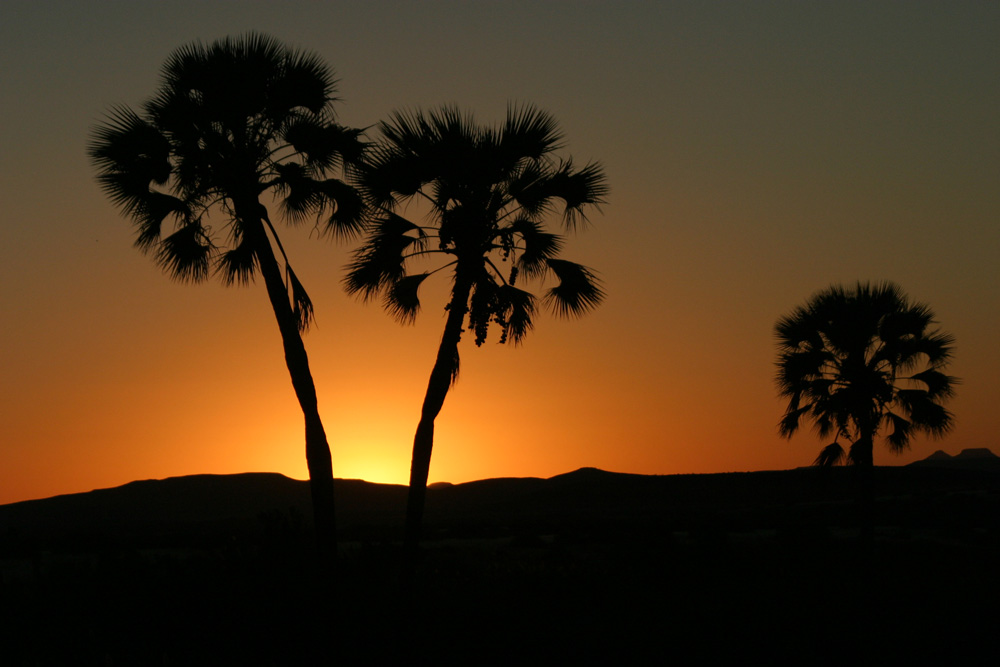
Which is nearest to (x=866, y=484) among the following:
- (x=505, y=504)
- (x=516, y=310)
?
(x=516, y=310)

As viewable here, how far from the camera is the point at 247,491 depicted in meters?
121

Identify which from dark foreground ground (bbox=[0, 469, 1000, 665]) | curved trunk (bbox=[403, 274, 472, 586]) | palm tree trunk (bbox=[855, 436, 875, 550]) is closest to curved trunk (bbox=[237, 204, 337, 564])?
dark foreground ground (bbox=[0, 469, 1000, 665])

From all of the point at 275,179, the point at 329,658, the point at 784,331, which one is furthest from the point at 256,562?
the point at 784,331

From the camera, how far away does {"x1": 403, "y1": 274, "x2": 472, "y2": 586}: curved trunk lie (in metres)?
18.4

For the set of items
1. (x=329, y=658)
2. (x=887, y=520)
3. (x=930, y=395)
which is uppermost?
(x=930, y=395)

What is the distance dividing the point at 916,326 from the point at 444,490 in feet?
324

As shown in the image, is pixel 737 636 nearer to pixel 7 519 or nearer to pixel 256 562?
pixel 256 562

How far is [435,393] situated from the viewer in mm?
18922

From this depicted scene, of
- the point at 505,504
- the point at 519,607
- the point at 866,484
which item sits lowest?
the point at 519,607

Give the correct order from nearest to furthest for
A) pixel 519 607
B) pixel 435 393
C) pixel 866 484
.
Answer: pixel 519 607
pixel 435 393
pixel 866 484

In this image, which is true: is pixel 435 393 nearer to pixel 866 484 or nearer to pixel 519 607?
pixel 519 607

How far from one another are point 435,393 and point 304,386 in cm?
290

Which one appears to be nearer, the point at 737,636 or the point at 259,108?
the point at 737,636

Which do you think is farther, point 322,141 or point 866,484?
point 866,484
